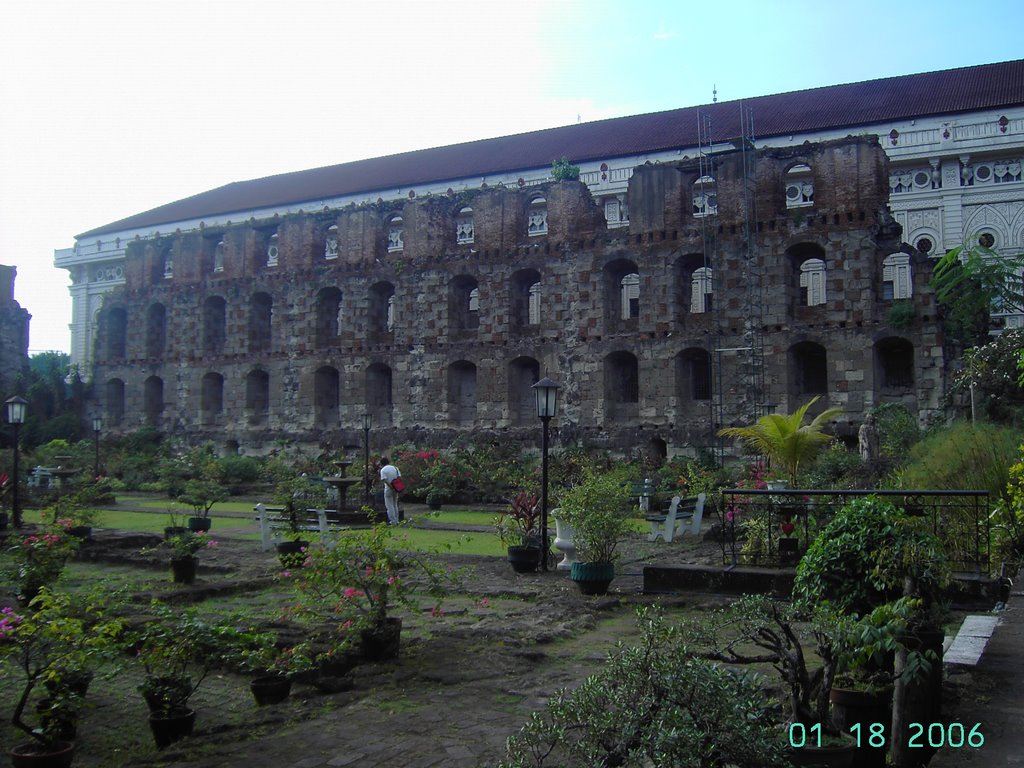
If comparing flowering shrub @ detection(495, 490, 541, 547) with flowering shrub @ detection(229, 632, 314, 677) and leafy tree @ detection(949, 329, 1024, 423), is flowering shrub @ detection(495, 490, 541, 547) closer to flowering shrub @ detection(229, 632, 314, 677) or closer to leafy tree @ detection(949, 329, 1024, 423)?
flowering shrub @ detection(229, 632, 314, 677)

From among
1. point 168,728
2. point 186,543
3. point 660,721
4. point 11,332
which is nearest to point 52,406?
point 11,332

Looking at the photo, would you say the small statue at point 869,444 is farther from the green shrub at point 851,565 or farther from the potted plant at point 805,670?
the potted plant at point 805,670

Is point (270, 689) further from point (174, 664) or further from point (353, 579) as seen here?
point (353, 579)

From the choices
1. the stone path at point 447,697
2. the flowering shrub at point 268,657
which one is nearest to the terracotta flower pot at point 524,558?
the stone path at point 447,697

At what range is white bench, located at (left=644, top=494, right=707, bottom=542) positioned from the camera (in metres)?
15.1

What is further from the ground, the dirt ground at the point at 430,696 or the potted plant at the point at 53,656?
the potted plant at the point at 53,656

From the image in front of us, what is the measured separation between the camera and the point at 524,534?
13.0 m

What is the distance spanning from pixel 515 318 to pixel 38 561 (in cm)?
2114

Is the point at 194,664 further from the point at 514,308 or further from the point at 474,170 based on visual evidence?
the point at 474,170

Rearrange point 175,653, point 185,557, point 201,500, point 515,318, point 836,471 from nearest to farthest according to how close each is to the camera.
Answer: point 175,653 < point 185,557 < point 201,500 < point 836,471 < point 515,318

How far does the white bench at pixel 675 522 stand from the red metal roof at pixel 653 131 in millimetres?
21226

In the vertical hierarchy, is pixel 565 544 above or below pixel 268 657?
above

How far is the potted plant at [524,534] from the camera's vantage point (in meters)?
12.4

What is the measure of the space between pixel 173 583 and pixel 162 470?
18794 millimetres
